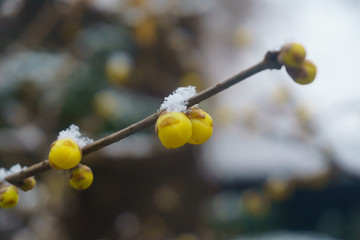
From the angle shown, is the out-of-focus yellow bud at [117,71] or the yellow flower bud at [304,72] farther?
the out-of-focus yellow bud at [117,71]

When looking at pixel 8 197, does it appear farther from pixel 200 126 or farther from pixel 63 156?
pixel 200 126

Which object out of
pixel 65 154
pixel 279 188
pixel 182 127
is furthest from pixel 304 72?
pixel 279 188

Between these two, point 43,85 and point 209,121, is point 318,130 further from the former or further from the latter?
point 43,85

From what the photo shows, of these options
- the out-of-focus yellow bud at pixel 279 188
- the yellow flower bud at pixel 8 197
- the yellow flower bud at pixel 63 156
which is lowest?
the yellow flower bud at pixel 8 197

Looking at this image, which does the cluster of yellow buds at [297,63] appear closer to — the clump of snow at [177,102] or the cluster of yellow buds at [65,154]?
the clump of snow at [177,102]

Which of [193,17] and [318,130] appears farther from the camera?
[193,17]

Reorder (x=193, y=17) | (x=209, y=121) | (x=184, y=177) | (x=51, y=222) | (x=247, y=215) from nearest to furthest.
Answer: (x=209, y=121) < (x=51, y=222) < (x=247, y=215) < (x=184, y=177) < (x=193, y=17)

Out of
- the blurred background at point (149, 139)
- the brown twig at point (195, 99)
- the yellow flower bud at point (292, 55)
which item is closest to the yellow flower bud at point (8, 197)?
the brown twig at point (195, 99)

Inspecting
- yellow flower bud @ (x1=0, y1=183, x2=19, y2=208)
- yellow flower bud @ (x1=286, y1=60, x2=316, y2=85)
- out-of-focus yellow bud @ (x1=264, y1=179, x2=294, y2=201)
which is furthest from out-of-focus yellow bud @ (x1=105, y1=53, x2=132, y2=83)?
yellow flower bud @ (x1=286, y1=60, x2=316, y2=85)

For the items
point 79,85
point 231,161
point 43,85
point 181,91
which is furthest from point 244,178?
point 181,91
